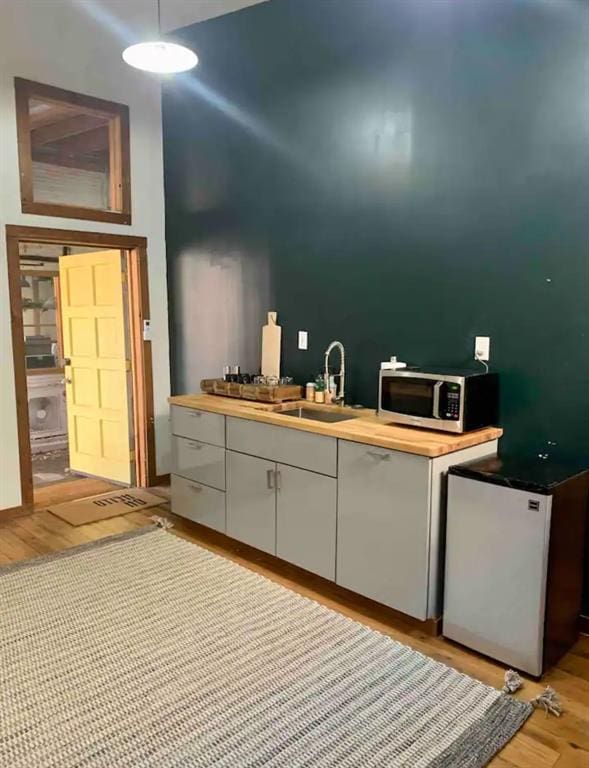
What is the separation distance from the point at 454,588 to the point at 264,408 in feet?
4.93

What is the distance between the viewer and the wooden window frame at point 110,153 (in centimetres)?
407

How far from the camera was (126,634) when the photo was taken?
272cm

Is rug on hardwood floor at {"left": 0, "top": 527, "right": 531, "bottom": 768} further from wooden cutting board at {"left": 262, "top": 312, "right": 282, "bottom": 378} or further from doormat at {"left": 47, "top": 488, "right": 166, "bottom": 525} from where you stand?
wooden cutting board at {"left": 262, "top": 312, "right": 282, "bottom": 378}

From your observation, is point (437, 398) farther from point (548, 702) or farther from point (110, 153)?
point (110, 153)

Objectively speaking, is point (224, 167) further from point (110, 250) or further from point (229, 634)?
point (229, 634)

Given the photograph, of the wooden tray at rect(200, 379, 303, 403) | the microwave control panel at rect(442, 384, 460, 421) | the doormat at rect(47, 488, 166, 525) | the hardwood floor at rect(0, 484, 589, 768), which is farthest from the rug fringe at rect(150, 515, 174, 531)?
the microwave control panel at rect(442, 384, 460, 421)

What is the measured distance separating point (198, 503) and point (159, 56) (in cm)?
259

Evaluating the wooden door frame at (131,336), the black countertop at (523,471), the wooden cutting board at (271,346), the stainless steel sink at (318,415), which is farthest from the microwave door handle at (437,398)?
the wooden door frame at (131,336)

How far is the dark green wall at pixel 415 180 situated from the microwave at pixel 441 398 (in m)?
0.14

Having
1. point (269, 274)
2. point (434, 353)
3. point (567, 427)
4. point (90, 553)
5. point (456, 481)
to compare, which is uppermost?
point (269, 274)

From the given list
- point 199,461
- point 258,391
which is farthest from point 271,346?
point 199,461

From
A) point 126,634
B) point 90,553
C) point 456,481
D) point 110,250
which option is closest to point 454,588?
point 456,481

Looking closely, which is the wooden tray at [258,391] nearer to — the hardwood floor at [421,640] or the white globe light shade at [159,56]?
the hardwood floor at [421,640]

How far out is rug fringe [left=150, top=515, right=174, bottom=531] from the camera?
4102 millimetres
